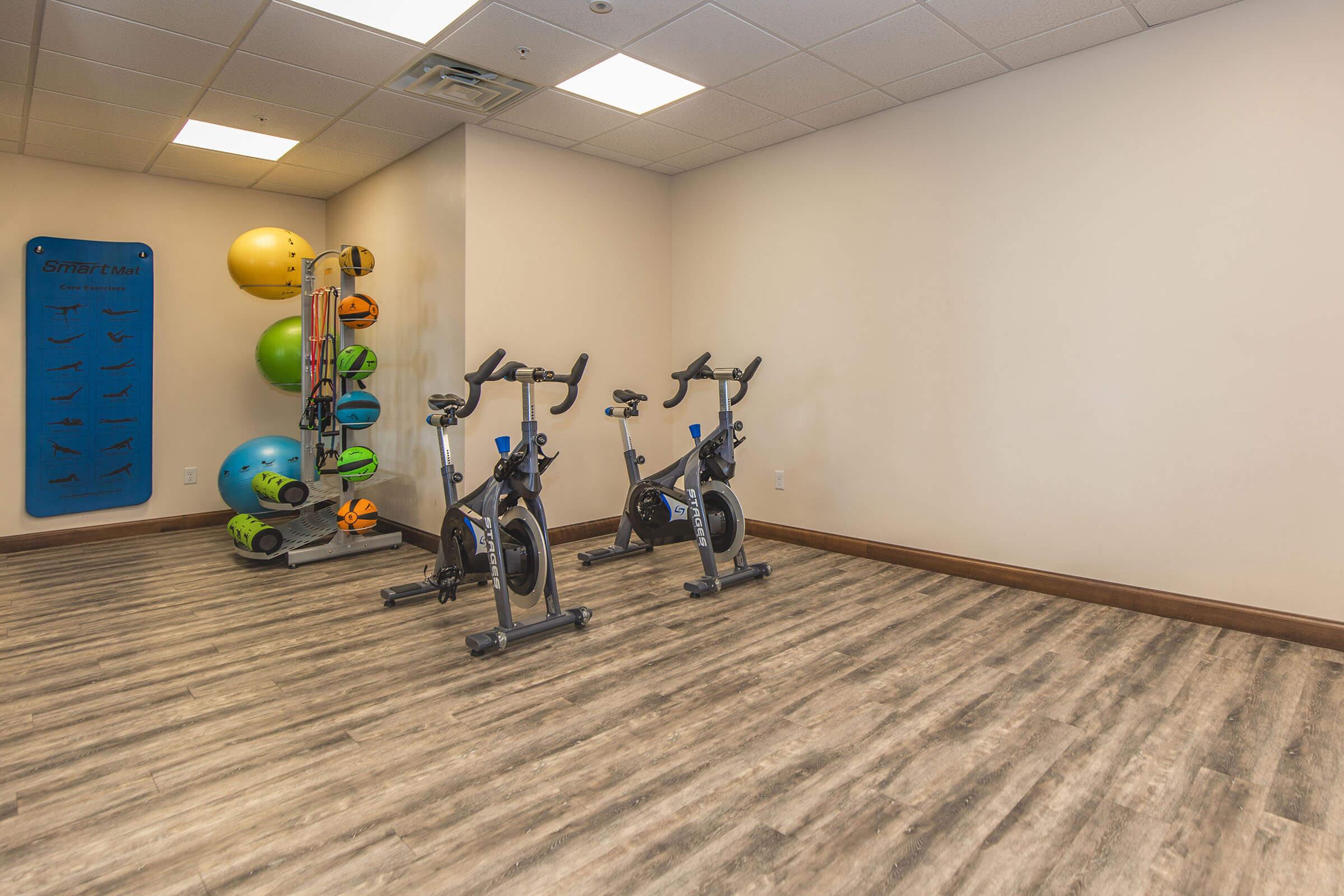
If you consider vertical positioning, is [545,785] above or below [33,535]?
below

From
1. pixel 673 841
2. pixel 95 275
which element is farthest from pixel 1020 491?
pixel 95 275

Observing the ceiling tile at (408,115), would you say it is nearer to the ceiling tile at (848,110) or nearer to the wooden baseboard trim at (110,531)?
the ceiling tile at (848,110)

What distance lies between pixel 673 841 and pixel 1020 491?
9.76 feet

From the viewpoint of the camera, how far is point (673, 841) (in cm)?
180

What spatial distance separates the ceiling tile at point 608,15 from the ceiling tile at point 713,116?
2.74 ft

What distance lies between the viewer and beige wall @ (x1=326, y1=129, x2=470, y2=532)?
476 centimetres

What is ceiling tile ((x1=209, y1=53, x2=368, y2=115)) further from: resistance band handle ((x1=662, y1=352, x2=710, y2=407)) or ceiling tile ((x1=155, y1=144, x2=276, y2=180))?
resistance band handle ((x1=662, y1=352, x2=710, y2=407))

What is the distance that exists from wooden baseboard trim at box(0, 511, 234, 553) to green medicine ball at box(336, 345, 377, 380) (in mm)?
2136

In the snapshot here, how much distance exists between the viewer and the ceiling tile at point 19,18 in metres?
3.07

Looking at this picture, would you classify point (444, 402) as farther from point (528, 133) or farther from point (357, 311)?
point (528, 133)

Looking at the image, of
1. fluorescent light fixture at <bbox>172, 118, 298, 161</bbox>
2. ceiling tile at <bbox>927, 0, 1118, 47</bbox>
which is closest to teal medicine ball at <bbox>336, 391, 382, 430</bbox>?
fluorescent light fixture at <bbox>172, 118, 298, 161</bbox>

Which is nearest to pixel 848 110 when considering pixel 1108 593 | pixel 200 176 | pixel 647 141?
pixel 647 141

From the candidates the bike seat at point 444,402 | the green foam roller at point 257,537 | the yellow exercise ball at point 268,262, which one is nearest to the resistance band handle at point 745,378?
the bike seat at point 444,402

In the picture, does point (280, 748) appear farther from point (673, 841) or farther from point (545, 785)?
point (673, 841)
